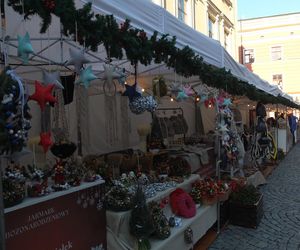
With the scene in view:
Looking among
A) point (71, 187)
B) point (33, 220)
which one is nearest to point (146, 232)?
point (71, 187)

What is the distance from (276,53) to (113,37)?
3345 centimetres

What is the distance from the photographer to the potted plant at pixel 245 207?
18.6 feet

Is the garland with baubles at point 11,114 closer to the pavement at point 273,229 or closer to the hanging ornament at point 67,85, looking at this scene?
the hanging ornament at point 67,85

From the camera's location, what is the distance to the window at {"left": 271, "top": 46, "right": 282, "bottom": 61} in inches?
1319

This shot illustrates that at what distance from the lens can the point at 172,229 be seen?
4.23m

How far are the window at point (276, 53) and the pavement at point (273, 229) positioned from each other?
89.4ft

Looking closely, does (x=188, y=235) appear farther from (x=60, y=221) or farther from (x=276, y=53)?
(x=276, y=53)

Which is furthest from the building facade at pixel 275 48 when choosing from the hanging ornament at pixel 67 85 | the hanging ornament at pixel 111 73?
the hanging ornament at pixel 111 73

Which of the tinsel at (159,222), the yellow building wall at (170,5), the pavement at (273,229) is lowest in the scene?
the pavement at (273,229)

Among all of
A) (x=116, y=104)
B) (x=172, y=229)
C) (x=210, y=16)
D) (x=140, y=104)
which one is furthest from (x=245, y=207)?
(x=210, y=16)

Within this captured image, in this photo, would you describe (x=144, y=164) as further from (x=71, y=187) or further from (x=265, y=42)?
(x=265, y=42)

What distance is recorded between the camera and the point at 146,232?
3.64 metres

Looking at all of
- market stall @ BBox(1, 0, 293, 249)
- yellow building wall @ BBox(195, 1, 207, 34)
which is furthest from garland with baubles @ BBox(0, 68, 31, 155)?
yellow building wall @ BBox(195, 1, 207, 34)

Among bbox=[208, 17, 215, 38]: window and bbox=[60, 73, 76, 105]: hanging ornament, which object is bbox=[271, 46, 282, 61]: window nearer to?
bbox=[208, 17, 215, 38]: window
